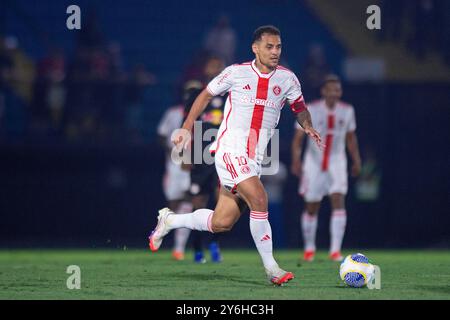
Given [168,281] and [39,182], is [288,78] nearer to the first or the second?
[168,281]

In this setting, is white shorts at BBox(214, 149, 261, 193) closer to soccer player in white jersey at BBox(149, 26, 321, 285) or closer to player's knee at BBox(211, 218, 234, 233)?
soccer player in white jersey at BBox(149, 26, 321, 285)

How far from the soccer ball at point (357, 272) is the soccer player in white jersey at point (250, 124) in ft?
2.38

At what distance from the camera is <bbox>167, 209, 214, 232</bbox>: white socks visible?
1010 centimetres

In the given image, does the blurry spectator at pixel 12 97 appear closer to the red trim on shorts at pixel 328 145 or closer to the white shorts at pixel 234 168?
the red trim on shorts at pixel 328 145

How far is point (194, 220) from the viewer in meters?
10.2

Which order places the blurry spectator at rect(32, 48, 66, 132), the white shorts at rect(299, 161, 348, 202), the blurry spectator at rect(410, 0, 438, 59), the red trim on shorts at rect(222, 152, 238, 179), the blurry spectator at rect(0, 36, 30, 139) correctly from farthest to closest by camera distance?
the blurry spectator at rect(410, 0, 438, 59), the blurry spectator at rect(0, 36, 30, 139), the blurry spectator at rect(32, 48, 66, 132), the white shorts at rect(299, 161, 348, 202), the red trim on shorts at rect(222, 152, 238, 179)

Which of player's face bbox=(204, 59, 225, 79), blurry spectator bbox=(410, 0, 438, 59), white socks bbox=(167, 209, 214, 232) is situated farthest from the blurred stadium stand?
white socks bbox=(167, 209, 214, 232)

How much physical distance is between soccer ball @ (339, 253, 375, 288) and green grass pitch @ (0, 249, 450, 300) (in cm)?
10

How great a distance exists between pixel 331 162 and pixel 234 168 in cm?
502

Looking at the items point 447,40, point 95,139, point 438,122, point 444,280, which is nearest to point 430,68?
point 447,40

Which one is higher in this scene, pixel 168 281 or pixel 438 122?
pixel 438 122

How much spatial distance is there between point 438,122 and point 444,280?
8312mm

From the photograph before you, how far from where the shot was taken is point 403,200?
1795cm

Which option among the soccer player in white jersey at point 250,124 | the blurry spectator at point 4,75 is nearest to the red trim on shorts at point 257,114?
the soccer player in white jersey at point 250,124
